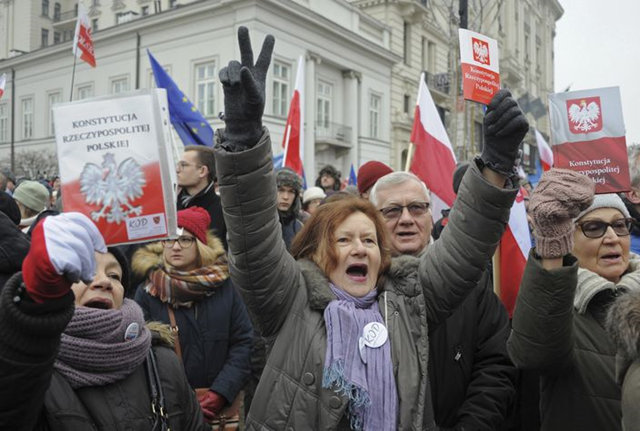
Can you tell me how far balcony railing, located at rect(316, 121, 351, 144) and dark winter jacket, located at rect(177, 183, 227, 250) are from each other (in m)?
21.5

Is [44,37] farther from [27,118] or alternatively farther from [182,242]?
[182,242]

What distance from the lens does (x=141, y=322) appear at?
7.09 ft

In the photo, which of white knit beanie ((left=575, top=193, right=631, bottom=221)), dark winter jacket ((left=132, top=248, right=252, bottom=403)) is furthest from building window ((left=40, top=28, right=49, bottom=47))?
white knit beanie ((left=575, top=193, right=631, bottom=221))

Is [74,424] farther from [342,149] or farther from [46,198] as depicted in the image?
[342,149]

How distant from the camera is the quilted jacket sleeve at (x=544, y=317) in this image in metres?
2.04

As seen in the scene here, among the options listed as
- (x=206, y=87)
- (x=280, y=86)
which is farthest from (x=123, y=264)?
(x=206, y=87)

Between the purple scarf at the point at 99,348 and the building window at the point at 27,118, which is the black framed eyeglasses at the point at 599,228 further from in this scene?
the building window at the point at 27,118

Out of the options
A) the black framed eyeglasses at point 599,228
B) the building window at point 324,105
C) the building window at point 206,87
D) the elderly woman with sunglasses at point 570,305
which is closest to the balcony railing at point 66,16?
the building window at point 206,87

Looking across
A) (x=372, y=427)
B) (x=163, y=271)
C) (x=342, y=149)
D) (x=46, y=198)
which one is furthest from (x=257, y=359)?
(x=342, y=149)

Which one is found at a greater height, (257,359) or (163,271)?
(163,271)

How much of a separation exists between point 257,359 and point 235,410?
0.31 meters

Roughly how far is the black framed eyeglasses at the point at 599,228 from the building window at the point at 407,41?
29.8 m

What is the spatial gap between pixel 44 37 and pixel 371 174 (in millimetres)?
42237

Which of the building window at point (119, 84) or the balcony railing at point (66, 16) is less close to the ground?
the balcony railing at point (66, 16)
